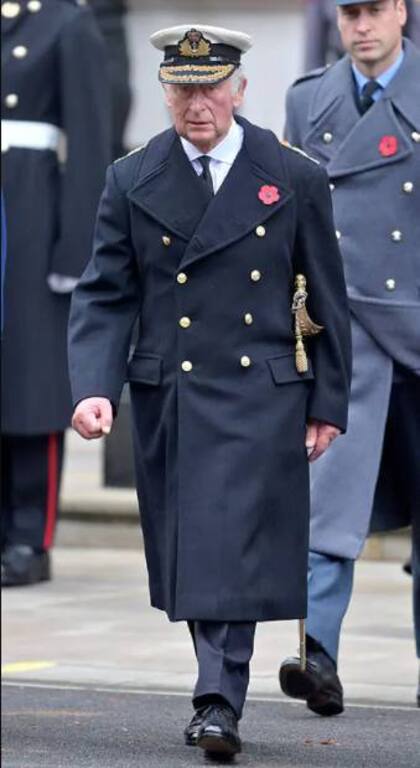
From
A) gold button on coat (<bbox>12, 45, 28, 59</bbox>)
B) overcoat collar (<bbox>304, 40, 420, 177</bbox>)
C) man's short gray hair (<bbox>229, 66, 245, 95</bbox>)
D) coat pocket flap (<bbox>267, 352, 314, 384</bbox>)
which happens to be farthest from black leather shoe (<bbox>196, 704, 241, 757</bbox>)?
gold button on coat (<bbox>12, 45, 28, 59</bbox>)

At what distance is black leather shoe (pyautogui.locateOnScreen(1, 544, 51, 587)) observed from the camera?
1126cm

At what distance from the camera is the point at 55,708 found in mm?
8516

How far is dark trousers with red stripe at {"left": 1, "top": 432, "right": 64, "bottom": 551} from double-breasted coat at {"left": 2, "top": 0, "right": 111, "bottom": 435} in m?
0.14

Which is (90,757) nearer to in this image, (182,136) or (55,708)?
(55,708)

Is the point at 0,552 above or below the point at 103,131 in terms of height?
below

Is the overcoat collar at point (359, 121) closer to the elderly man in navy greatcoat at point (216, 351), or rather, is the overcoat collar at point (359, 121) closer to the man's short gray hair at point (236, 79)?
the elderly man in navy greatcoat at point (216, 351)

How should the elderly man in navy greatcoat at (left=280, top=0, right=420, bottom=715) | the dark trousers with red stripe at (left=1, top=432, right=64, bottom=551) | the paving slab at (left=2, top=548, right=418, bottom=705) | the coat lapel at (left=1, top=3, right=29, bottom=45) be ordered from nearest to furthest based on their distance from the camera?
the elderly man in navy greatcoat at (left=280, top=0, right=420, bottom=715)
the paving slab at (left=2, top=548, right=418, bottom=705)
the coat lapel at (left=1, top=3, right=29, bottom=45)
the dark trousers with red stripe at (left=1, top=432, right=64, bottom=551)

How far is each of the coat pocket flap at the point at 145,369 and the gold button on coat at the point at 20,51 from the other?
3.62 metres

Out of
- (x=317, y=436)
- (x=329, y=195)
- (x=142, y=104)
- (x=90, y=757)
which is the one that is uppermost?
(x=329, y=195)

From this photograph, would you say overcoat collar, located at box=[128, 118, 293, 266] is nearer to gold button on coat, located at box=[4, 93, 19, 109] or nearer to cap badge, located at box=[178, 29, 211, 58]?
cap badge, located at box=[178, 29, 211, 58]

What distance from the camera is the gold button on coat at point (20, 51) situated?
36.4 feet

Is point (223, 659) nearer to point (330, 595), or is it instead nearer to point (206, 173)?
point (330, 595)

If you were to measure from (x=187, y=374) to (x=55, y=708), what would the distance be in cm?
139

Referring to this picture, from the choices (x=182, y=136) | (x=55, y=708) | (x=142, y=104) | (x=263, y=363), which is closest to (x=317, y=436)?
(x=263, y=363)
